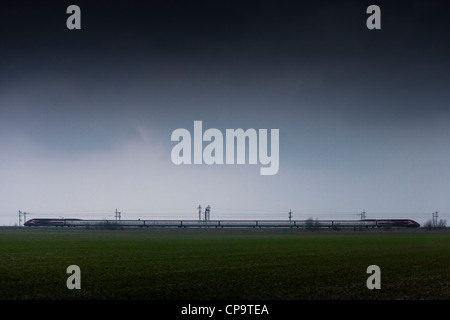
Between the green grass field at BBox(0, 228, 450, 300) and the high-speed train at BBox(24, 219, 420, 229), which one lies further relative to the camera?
the high-speed train at BBox(24, 219, 420, 229)

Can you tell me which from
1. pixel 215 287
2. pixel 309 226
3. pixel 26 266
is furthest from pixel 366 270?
pixel 309 226

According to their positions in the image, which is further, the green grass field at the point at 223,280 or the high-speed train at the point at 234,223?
the high-speed train at the point at 234,223

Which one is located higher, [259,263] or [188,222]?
[259,263]

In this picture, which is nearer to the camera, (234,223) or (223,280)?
(223,280)

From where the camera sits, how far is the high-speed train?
463 ft

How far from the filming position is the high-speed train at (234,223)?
14100cm

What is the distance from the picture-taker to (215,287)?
20531 millimetres

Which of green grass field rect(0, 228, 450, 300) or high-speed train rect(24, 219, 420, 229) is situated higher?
green grass field rect(0, 228, 450, 300)

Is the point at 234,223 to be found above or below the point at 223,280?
below

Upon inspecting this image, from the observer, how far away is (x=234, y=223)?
149m

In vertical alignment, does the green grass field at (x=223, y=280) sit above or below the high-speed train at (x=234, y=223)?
above
